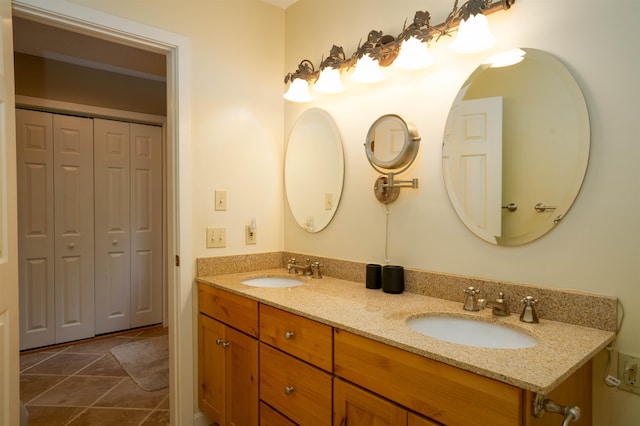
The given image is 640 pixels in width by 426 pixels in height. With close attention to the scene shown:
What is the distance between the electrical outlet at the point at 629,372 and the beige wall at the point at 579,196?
27 millimetres

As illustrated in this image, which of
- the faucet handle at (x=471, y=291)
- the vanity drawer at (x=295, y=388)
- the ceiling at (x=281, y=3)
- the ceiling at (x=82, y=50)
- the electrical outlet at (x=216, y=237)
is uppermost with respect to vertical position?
the ceiling at (x=281, y=3)

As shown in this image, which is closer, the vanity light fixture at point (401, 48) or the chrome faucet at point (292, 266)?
the vanity light fixture at point (401, 48)

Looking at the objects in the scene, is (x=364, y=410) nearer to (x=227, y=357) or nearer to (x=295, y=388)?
(x=295, y=388)

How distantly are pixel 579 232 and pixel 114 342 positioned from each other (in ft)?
11.8

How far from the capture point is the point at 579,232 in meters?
1.25

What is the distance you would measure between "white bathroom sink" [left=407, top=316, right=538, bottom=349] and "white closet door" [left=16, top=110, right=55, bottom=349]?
324cm

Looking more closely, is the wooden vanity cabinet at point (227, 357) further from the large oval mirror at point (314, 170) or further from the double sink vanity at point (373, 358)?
the large oval mirror at point (314, 170)

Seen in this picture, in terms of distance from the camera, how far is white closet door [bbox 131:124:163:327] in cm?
367

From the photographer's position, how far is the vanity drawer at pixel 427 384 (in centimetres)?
90

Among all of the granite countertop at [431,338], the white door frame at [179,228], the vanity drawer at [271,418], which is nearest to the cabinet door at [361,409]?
the granite countertop at [431,338]

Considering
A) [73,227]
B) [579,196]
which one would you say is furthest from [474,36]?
[73,227]


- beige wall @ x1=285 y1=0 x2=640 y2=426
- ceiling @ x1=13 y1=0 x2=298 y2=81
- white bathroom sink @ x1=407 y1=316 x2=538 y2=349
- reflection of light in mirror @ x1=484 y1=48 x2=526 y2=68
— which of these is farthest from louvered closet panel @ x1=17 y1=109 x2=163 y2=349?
reflection of light in mirror @ x1=484 y1=48 x2=526 y2=68

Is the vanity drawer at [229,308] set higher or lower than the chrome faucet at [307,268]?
lower

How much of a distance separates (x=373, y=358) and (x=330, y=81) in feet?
4.70
